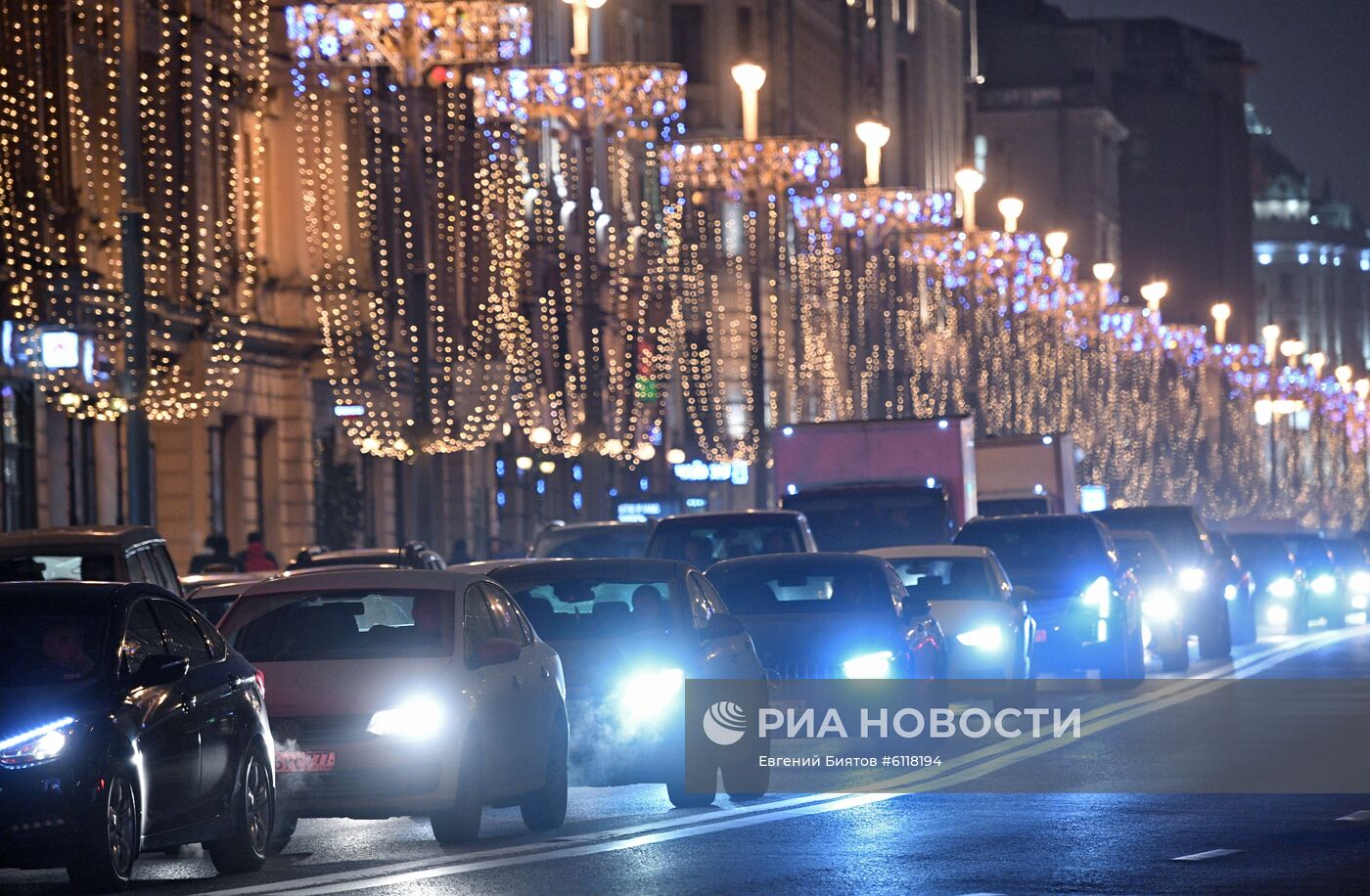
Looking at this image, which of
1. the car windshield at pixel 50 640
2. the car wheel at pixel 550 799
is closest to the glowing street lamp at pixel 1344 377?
the car wheel at pixel 550 799

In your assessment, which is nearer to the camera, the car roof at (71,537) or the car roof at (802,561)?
the car roof at (71,537)

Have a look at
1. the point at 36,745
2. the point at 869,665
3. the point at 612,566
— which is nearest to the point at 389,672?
the point at 36,745

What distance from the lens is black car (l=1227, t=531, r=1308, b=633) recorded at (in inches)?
1859

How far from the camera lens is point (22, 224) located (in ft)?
112

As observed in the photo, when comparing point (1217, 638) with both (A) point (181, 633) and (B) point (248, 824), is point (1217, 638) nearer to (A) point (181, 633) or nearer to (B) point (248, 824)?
(A) point (181, 633)

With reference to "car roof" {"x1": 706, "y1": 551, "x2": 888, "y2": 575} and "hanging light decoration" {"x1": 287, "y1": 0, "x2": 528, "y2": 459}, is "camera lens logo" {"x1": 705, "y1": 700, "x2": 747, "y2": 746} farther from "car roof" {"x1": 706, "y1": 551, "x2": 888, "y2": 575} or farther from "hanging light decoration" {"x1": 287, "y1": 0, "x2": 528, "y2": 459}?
"hanging light decoration" {"x1": 287, "y1": 0, "x2": 528, "y2": 459}

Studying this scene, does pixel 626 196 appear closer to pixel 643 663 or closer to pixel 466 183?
pixel 466 183

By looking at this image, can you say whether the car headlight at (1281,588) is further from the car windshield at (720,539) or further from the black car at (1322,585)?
the car windshield at (720,539)

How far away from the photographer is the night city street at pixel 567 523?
14.0 metres

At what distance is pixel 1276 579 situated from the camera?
47281 mm

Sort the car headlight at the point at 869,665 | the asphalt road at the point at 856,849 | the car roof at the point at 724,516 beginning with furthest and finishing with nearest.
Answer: the car roof at the point at 724,516 → the car headlight at the point at 869,665 → the asphalt road at the point at 856,849

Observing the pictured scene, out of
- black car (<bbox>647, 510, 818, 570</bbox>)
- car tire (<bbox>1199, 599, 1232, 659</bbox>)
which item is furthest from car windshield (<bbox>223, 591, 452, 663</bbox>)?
car tire (<bbox>1199, 599, 1232, 659</bbox>)

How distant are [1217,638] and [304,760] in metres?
22.9

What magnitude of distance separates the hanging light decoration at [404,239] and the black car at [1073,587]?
29.8 feet
